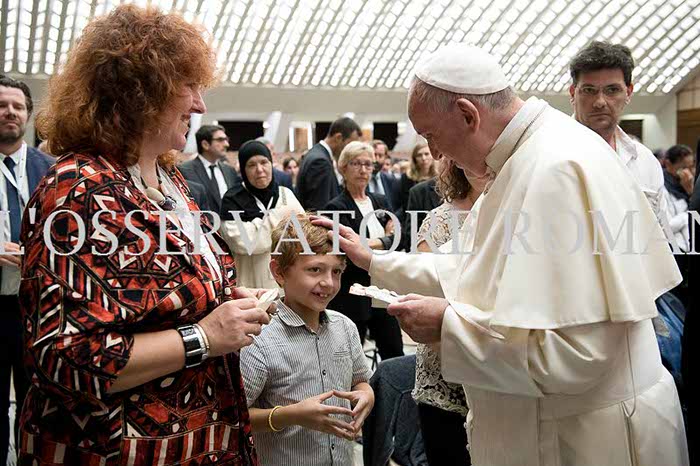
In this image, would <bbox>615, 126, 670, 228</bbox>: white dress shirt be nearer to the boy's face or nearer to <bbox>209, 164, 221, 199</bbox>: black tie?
the boy's face

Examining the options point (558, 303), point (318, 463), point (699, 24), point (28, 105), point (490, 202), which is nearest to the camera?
point (558, 303)

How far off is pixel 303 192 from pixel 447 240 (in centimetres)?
366

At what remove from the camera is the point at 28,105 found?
3.79 meters

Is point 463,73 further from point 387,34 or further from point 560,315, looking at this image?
point 387,34

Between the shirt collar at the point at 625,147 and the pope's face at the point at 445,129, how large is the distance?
63.7 inches

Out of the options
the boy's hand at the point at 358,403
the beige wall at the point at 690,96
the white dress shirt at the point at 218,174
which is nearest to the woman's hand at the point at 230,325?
the boy's hand at the point at 358,403

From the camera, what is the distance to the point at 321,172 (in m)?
6.30

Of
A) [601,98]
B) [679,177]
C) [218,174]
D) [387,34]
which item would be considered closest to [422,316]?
[601,98]

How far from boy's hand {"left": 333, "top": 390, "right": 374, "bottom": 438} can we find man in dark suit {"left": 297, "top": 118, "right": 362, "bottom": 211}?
12.1ft

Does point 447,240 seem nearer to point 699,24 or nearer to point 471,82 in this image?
point 471,82

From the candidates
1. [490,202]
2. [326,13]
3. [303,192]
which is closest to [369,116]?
[326,13]

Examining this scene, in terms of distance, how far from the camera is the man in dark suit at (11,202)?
136 inches

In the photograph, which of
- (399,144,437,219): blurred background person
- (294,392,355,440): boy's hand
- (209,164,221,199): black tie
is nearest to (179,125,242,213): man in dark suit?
(209,164,221,199): black tie

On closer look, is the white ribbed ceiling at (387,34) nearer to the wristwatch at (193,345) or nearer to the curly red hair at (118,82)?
the curly red hair at (118,82)
